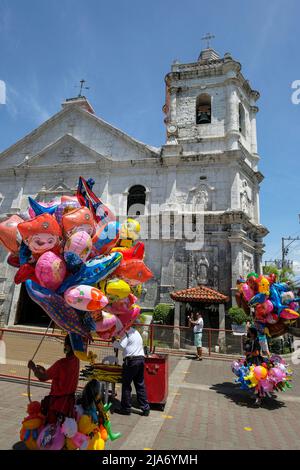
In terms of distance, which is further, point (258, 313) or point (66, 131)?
point (66, 131)

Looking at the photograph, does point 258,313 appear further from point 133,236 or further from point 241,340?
point 241,340

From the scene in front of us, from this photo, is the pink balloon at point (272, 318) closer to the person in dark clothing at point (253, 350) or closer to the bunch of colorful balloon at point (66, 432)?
the person in dark clothing at point (253, 350)

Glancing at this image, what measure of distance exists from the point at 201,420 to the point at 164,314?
340 inches

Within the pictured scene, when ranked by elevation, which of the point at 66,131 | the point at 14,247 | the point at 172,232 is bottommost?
the point at 14,247

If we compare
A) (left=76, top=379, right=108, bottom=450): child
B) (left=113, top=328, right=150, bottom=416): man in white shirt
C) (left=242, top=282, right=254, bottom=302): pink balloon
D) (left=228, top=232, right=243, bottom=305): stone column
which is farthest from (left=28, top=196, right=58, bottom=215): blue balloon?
(left=228, top=232, right=243, bottom=305): stone column

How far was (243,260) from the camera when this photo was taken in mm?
15094

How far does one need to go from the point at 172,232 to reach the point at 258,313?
9.41m

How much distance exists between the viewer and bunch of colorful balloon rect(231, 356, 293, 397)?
6.27 m

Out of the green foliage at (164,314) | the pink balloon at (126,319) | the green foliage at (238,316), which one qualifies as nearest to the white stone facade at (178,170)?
the green foliage at (164,314)

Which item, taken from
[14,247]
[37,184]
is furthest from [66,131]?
[14,247]

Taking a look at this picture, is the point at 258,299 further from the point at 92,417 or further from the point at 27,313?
the point at 27,313

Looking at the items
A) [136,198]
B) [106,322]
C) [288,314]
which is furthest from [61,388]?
[136,198]

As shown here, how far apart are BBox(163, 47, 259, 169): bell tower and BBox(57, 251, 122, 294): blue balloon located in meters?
14.7

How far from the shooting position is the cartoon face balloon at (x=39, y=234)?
341 centimetres
